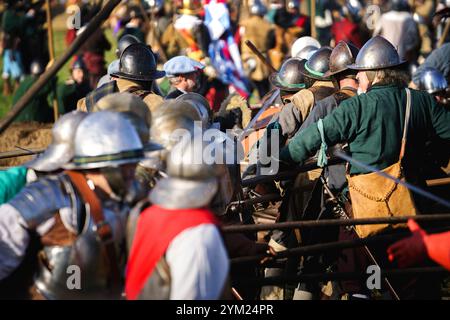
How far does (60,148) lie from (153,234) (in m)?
1.19

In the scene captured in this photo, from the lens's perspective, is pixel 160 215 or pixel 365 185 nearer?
pixel 160 215

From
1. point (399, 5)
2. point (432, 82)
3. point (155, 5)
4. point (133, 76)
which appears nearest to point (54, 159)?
point (133, 76)

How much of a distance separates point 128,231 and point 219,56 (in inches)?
472

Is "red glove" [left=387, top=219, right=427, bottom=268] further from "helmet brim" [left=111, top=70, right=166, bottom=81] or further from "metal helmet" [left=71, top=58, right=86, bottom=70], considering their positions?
"metal helmet" [left=71, top=58, right=86, bottom=70]

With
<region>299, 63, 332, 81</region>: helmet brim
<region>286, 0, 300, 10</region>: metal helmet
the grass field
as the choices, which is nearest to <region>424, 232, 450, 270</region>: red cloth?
<region>299, 63, 332, 81</region>: helmet brim

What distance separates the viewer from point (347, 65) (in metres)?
8.63

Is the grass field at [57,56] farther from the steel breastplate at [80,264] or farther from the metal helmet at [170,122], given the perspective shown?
the steel breastplate at [80,264]

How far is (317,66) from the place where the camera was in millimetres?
9414

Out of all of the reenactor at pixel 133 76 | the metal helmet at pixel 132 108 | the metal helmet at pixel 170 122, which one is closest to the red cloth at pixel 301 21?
the reenactor at pixel 133 76

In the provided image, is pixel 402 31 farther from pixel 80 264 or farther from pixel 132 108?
pixel 80 264

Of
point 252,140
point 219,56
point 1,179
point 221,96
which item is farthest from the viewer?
point 219,56

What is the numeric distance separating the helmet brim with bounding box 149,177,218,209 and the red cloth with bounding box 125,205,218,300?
32mm
